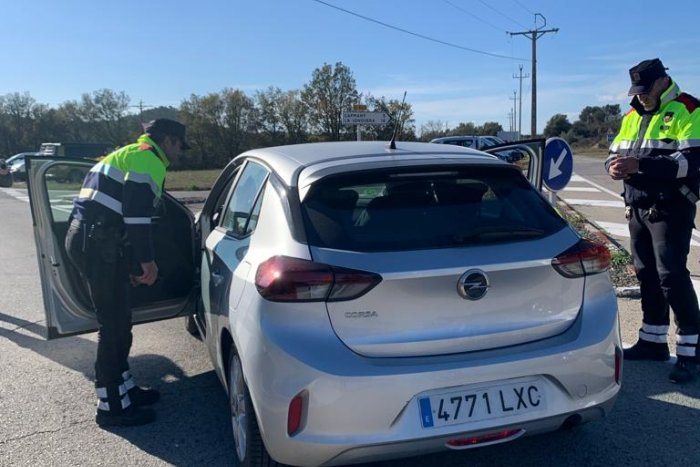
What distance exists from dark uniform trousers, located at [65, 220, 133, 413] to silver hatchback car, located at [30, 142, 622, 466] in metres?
1.04

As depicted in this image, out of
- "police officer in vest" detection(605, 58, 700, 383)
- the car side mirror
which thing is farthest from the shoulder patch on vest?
the car side mirror

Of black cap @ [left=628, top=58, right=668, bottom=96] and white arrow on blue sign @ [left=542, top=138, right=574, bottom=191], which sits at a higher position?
black cap @ [left=628, top=58, right=668, bottom=96]

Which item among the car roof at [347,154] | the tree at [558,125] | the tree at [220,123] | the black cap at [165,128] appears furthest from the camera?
the tree at [558,125]

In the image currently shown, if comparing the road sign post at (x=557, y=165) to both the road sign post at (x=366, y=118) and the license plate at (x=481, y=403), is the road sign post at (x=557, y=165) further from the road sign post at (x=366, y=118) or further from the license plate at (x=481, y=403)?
the road sign post at (x=366, y=118)

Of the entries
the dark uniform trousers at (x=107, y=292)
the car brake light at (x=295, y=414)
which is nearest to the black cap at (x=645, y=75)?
the car brake light at (x=295, y=414)

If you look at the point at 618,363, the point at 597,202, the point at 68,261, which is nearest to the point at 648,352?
the point at 618,363

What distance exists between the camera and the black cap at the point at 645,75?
4.23 m

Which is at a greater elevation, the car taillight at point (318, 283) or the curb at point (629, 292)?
the car taillight at point (318, 283)

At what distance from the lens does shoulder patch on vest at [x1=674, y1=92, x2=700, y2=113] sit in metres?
4.14

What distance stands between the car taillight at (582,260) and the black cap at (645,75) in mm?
1844

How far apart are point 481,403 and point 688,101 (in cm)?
289

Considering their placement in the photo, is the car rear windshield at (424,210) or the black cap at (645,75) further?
the black cap at (645,75)

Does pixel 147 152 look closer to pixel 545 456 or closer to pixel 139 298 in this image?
pixel 139 298

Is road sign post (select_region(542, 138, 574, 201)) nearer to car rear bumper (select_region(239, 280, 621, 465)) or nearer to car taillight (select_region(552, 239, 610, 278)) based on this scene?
car taillight (select_region(552, 239, 610, 278))
